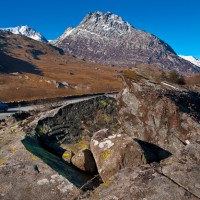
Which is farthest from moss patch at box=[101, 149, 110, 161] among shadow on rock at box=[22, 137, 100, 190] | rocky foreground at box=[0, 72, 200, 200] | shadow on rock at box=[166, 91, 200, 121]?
shadow on rock at box=[166, 91, 200, 121]

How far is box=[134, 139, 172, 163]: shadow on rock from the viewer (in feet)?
22.6

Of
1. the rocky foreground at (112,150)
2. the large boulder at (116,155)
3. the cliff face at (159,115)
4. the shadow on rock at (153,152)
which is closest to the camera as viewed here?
the rocky foreground at (112,150)

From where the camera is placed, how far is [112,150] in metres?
6.82

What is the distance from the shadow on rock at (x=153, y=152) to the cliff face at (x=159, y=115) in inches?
4.6

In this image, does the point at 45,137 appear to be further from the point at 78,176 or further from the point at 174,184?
the point at 174,184

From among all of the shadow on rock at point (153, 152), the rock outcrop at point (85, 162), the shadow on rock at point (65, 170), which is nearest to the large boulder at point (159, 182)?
the shadow on rock at point (65, 170)

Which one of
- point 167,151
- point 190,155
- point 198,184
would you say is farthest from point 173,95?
point 198,184

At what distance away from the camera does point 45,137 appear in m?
8.81

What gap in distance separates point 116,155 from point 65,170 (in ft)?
3.96

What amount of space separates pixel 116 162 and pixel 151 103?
263 cm

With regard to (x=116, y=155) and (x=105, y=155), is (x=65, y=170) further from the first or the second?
(x=116, y=155)

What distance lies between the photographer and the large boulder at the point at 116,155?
6.48m

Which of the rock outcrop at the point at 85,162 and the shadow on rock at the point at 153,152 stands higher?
the shadow on rock at the point at 153,152

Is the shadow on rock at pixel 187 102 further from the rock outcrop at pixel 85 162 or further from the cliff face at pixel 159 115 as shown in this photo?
the rock outcrop at pixel 85 162
